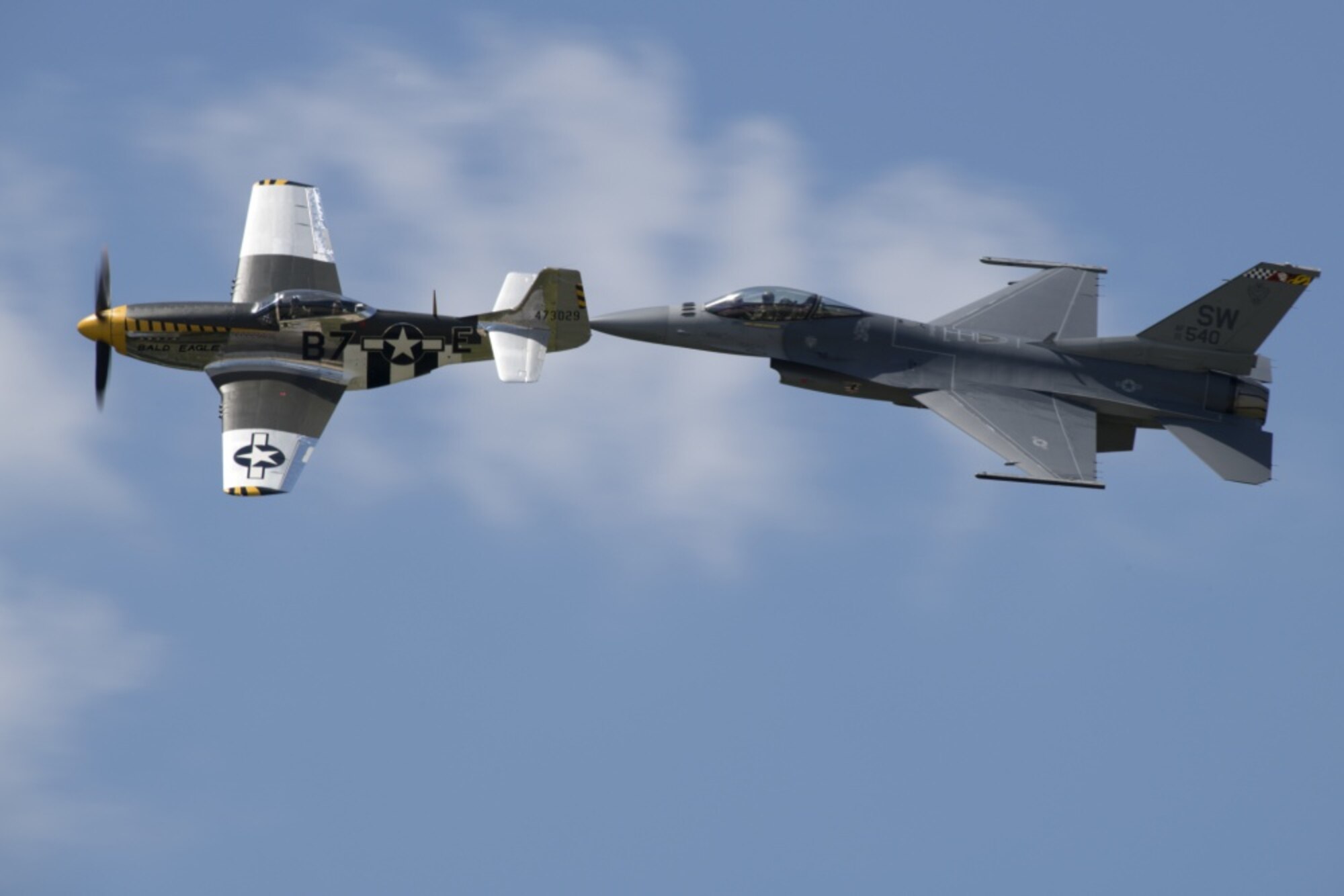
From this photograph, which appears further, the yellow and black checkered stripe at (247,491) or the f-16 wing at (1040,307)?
the f-16 wing at (1040,307)

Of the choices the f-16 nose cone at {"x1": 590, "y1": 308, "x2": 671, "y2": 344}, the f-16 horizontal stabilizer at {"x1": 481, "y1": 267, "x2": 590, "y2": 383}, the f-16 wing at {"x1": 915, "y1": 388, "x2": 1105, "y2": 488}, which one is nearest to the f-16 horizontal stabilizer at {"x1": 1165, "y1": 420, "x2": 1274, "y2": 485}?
the f-16 wing at {"x1": 915, "y1": 388, "x2": 1105, "y2": 488}

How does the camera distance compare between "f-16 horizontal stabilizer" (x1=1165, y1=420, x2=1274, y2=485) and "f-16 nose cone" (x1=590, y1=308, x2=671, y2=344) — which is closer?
"f-16 horizontal stabilizer" (x1=1165, y1=420, x2=1274, y2=485)

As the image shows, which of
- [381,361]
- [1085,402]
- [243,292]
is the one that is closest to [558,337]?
[381,361]

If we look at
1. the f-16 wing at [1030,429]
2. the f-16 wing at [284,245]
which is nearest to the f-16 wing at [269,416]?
the f-16 wing at [284,245]

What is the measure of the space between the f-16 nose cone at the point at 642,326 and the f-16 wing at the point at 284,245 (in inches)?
253

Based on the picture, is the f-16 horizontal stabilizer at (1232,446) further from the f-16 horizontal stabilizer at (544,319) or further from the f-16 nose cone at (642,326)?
the f-16 horizontal stabilizer at (544,319)

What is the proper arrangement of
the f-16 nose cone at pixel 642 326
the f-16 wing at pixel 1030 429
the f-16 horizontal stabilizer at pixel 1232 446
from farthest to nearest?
the f-16 nose cone at pixel 642 326 < the f-16 horizontal stabilizer at pixel 1232 446 < the f-16 wing at pixel 1030 429

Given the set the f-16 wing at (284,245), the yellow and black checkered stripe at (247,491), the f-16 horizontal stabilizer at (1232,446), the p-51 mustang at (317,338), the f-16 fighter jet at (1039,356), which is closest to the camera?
the yellow and black checkered stripe at (247,491)

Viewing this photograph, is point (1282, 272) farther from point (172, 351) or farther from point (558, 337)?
point (172, 351)

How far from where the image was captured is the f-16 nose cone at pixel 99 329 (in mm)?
50969

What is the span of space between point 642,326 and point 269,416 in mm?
8157

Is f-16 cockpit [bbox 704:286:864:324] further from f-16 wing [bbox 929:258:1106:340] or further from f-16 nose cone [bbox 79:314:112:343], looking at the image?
f-16 nose cone [bbox 79:314:112:343]

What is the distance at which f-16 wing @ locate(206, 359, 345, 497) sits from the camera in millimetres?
47469

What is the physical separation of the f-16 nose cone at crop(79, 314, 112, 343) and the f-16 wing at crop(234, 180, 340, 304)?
282 centimetres
